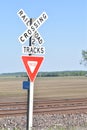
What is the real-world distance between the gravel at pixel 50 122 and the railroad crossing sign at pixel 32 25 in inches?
191

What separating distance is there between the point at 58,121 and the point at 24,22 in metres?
8.46

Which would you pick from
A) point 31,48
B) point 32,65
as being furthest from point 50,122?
point 31,48

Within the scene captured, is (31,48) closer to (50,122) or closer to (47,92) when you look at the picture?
(50,122)

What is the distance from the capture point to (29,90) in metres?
14.7

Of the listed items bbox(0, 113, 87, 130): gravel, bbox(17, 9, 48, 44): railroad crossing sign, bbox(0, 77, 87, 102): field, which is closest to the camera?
bbox(17, 9, 48, 44): railroad crossing sign

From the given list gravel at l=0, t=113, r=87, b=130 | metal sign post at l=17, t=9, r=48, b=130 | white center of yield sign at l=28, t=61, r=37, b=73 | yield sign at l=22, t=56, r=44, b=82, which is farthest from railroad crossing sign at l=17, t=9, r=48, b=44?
gravel at l=0, t=113, r=87, b=130

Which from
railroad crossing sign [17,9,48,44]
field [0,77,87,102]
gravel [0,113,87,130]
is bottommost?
gravel [0,113,87,130]

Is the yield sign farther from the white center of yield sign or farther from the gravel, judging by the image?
the gravel

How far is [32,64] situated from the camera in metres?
14.6

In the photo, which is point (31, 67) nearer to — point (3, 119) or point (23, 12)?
point (23, 12)

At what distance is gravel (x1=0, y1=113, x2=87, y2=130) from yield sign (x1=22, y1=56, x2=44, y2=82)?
13.8ft

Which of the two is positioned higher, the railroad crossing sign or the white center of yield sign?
the railroad crossing sign

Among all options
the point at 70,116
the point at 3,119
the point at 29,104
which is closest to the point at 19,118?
the point at 3,119

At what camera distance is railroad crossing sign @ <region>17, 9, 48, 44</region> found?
1439 cm
